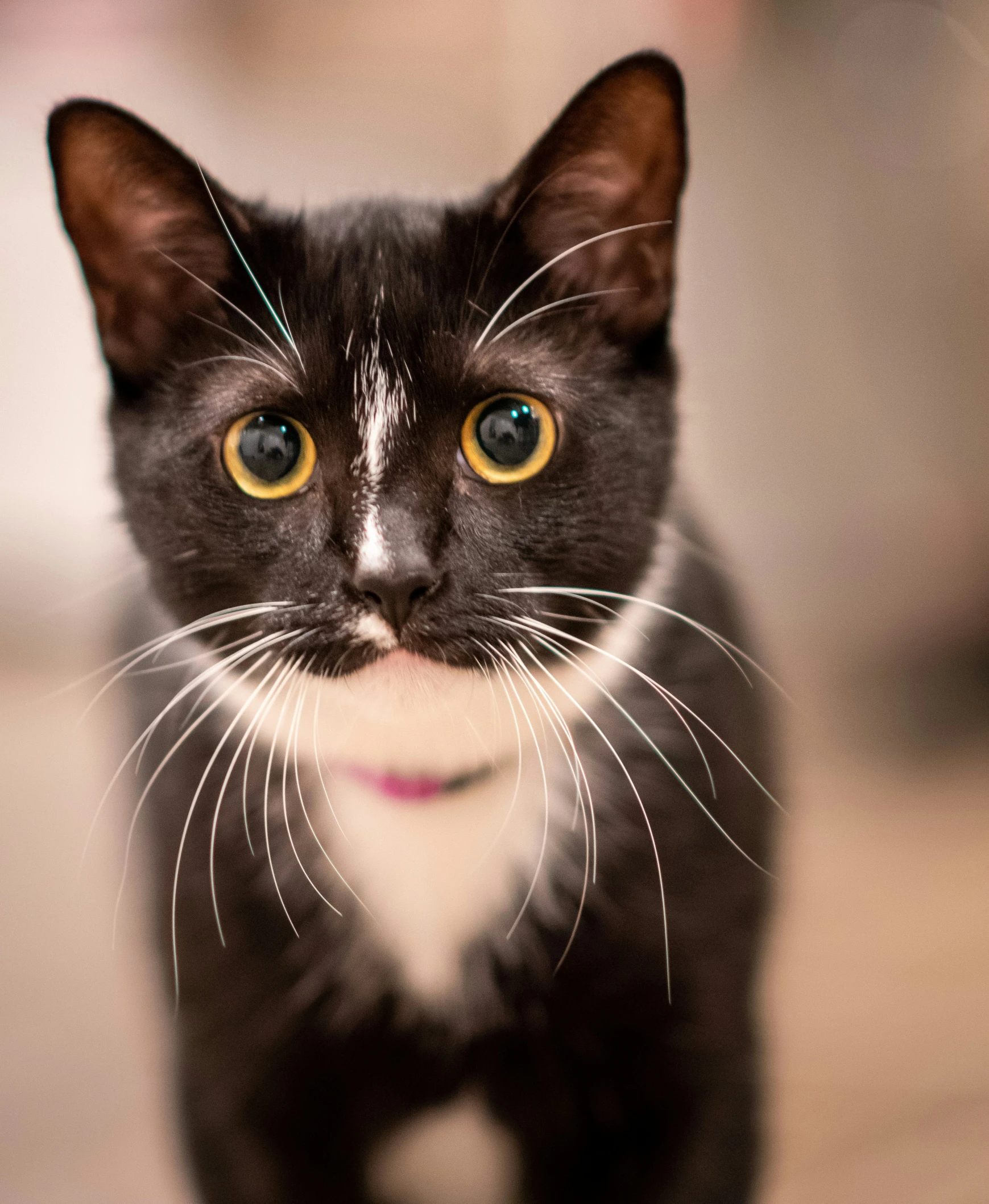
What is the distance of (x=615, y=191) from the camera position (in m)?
0.62

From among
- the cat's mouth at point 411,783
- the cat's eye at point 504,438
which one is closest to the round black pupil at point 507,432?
the cat's eye at point 504,438

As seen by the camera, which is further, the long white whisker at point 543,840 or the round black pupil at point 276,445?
the long white whisker at point 543,840

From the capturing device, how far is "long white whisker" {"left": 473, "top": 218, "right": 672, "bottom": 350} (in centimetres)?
60

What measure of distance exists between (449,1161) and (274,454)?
0.52 m

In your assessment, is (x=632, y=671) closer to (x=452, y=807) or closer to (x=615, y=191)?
(x=452, y=807)

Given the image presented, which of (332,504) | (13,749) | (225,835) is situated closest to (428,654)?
(332,504)

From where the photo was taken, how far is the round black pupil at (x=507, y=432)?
590mm

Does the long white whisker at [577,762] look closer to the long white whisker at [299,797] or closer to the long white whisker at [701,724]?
the long white whisker at [701,724]

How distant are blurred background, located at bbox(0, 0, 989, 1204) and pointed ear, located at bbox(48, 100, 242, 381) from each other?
88 mm

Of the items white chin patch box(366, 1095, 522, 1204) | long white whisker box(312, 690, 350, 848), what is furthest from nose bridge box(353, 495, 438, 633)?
white chin patch box(366, 1095, 522, 1204)

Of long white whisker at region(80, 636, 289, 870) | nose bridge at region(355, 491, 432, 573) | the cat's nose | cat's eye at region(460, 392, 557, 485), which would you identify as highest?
cat's eye at region(460, 392, 557, 485)

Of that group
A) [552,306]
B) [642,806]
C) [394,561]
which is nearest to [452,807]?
[642,806]

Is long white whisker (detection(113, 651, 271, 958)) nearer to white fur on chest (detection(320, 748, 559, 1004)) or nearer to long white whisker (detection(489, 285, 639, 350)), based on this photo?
white fur on chest (detection(320, 748, 559, 1004))

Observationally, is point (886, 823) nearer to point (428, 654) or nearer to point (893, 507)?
point (893, 507)
